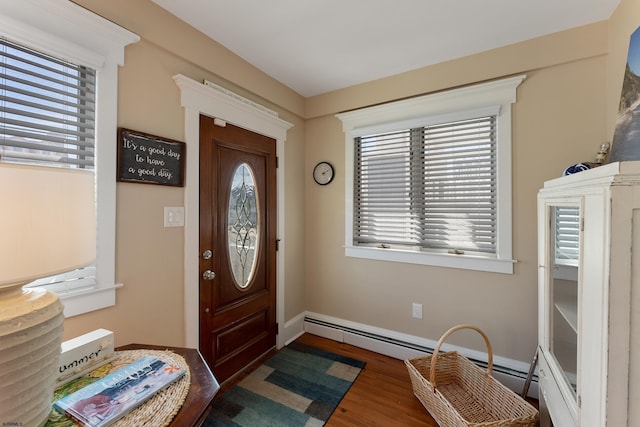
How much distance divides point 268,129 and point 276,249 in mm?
1118

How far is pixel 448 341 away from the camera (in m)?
2.28

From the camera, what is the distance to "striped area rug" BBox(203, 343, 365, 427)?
1.75 m

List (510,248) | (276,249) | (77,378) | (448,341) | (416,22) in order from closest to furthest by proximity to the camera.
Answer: (77,378), (416,22), (510,248), (448,341), (276,249)

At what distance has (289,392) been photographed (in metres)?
2.00

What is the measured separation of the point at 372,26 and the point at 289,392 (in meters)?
2.61

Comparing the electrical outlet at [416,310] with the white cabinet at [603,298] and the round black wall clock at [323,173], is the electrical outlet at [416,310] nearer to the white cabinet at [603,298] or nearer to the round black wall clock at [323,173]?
the white cabinet at [603,298]

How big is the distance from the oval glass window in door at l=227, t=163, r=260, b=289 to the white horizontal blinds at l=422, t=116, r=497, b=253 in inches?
59.2

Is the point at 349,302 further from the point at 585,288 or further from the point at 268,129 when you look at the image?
the point at 585,288

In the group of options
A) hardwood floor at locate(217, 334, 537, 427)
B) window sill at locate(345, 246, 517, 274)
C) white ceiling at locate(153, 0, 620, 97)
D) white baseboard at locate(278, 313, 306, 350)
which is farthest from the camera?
white baseboard at locate(278, 313, 306, 350)

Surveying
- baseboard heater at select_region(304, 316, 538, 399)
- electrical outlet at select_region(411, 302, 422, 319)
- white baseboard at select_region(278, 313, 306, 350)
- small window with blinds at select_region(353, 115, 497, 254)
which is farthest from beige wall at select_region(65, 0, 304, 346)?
electrical outlet at select_region(411, 302, 422, 319)

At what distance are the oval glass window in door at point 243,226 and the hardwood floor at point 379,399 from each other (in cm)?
84

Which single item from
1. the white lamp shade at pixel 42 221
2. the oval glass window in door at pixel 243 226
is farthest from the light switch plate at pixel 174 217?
the white lamp shade at pixel 42 221

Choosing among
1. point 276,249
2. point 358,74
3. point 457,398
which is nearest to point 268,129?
point 358,74

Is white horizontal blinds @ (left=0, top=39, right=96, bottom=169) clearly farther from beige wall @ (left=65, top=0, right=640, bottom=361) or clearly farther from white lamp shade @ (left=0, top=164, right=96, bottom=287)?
A: white lamp shade @ (left=0, top=164, right=96, bottom=287)
